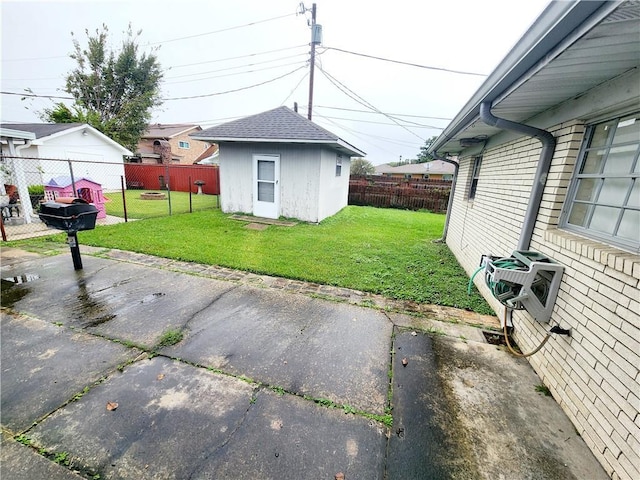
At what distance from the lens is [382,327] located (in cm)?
312

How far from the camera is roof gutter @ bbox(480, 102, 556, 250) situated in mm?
2609

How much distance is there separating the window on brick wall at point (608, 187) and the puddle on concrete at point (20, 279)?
660cm

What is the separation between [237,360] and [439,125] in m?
21.8

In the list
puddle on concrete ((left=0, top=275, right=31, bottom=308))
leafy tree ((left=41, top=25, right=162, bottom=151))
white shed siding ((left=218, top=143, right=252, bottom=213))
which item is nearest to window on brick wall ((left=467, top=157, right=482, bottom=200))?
white shed siding ((left=218, top=143, right=252, bottom=213))

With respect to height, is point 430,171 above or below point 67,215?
above

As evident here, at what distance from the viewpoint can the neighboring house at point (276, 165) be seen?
26.6 ft

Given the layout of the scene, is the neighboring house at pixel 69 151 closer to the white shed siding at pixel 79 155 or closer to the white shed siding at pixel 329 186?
the white shed siding at pixel 79 155

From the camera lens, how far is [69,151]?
14.2 m

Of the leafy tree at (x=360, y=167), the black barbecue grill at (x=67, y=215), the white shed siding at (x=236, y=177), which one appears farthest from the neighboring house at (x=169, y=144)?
the black barbecue grill at (x=67, y=215)

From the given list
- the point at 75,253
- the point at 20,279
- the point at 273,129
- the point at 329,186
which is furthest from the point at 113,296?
the point at 329,186

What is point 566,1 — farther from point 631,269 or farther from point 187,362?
point 187,362

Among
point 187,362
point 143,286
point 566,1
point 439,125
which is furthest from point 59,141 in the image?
point 439,125

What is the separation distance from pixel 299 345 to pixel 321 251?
325 centimetres

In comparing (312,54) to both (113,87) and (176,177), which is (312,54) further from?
(113,87)
